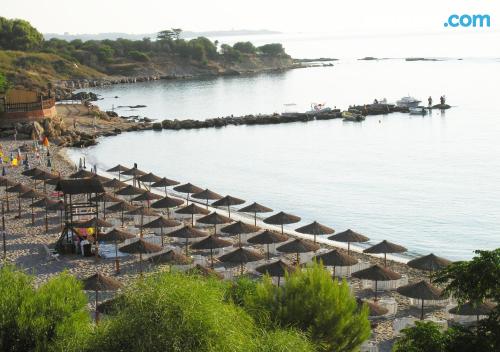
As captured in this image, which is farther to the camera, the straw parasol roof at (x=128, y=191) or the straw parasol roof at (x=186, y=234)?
the straw parasol roof at (x=128, y=191)

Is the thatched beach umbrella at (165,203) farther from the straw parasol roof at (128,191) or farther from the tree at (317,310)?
the tree at (317,310)

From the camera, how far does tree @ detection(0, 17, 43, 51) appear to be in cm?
15488

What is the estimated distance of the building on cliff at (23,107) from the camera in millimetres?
70688

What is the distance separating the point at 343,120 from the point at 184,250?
227 ft

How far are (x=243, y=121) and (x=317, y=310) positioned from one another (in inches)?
3173

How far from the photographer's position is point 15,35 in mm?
155875

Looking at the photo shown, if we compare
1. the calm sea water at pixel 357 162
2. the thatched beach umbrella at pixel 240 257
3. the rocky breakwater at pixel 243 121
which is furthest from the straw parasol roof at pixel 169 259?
the rocky breakwater at pixel 243 121

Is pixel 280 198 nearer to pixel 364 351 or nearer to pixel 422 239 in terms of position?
pixel 422 239

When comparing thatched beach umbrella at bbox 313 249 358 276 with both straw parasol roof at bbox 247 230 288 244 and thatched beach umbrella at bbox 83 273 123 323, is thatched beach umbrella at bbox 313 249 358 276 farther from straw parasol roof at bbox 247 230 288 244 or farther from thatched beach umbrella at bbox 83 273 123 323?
thatched beach umbrella at bbox 83 273 123 323

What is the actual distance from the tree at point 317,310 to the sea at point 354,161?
70.6 ft

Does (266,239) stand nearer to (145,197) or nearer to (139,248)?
(139,248)

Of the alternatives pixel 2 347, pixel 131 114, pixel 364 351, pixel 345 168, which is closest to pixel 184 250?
pixel 364 351

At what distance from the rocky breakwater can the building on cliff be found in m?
18.8

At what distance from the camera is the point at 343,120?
98062 mm
